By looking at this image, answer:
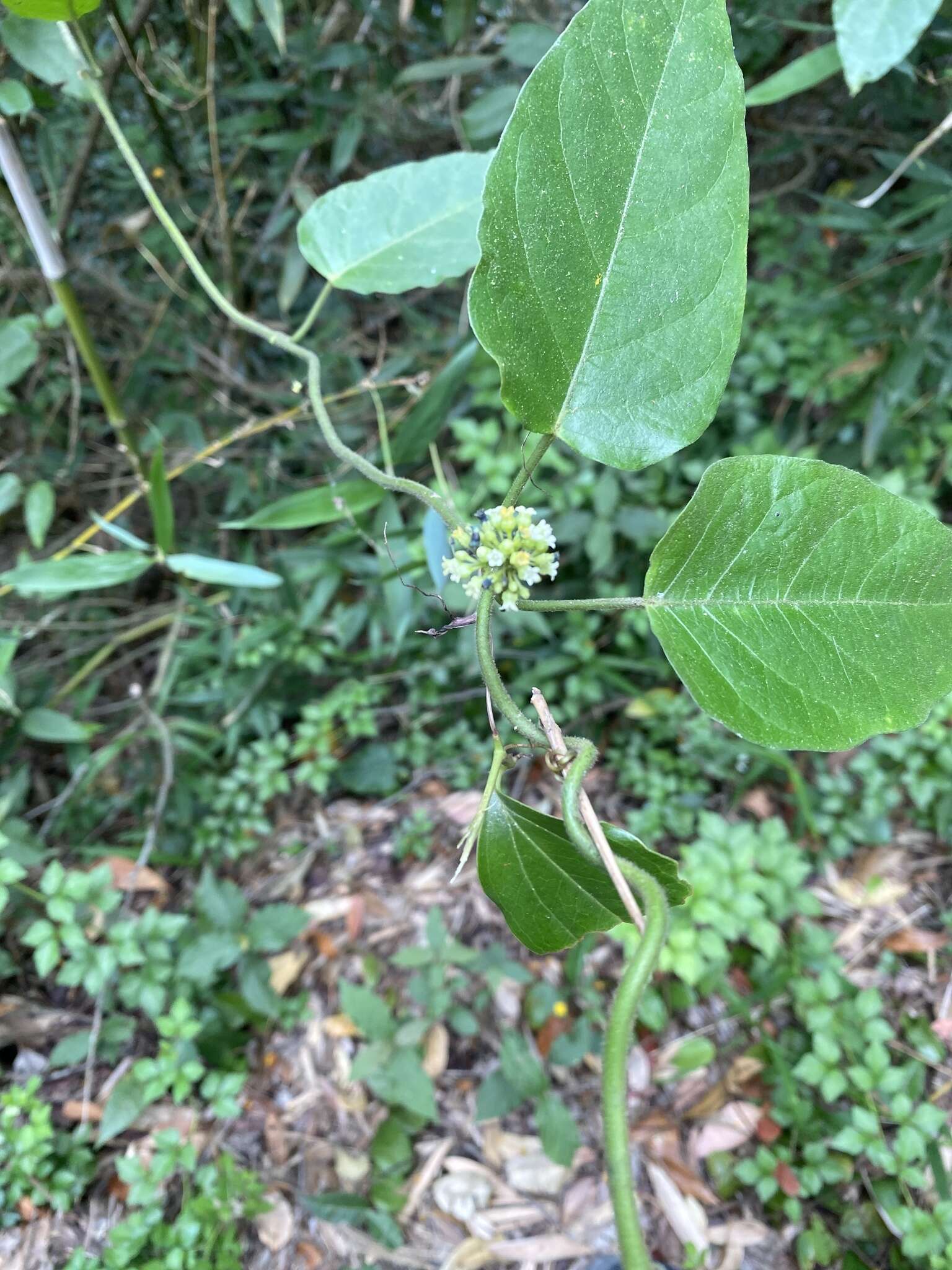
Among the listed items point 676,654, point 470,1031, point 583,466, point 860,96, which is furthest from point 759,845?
point 860,96

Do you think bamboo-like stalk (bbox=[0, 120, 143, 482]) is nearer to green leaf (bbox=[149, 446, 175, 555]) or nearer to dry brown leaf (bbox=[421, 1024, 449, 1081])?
green leaf (bbox=[149, 446, 175, 555])

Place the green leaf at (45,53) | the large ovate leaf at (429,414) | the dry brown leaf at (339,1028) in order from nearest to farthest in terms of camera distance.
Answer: the green leaf at (45,53) → the large ovate leaf at (429,414) → the dry brown leaf at (339,1028)

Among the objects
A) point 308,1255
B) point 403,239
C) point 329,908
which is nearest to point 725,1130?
point 308,1255

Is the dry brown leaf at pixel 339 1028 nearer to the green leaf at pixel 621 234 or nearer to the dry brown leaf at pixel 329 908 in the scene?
the dry brown leaf at pixel 329 908

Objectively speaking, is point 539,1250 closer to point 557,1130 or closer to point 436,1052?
point 557,1130

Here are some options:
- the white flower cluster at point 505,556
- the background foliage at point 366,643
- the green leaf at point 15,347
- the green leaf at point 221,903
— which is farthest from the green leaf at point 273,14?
the green leaf at point 221,903
